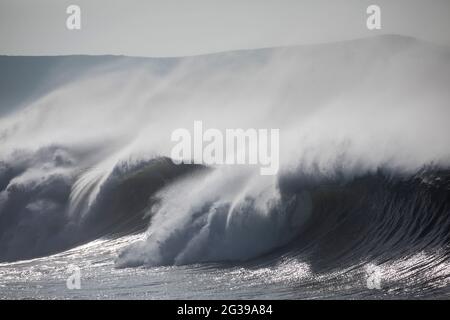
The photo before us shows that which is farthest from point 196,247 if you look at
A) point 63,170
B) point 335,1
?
point 63,170

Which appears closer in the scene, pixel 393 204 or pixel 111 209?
pixel 393 204

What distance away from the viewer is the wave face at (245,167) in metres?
8.88

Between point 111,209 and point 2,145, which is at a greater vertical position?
point 2,145

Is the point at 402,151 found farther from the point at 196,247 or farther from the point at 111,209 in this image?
the point at 111,209

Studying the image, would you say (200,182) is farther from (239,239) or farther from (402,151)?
(402,151)

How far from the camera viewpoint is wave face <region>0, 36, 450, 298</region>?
888cm

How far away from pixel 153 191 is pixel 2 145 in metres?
4.68

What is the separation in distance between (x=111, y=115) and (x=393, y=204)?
7.28 meters

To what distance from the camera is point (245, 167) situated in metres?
10.5

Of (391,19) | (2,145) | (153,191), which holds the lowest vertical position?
(153,191)

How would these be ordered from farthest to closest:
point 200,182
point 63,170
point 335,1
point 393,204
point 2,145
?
point 2,145 → point 63,170 → point 200,182 → point 335,1 → point 393,204

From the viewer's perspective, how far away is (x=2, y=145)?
14.7m

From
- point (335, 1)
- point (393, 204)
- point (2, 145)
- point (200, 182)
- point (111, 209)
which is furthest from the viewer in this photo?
point (2, 145)

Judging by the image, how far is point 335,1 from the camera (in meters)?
10.0
